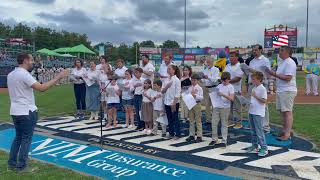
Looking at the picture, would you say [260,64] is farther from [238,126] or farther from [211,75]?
[238,126]

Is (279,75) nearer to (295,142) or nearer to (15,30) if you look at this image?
(295,142)

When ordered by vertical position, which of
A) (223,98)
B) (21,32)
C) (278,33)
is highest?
(21,32)

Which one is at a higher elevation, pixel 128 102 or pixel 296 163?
pixel 128 102

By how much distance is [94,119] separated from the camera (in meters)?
12.4

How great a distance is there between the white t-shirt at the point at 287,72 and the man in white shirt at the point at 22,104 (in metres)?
4.68

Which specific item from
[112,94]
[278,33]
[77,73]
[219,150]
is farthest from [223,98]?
[278,33]

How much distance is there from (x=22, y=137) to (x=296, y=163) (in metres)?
4.57

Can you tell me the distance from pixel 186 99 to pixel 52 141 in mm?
3099

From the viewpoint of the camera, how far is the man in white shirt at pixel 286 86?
868 cm

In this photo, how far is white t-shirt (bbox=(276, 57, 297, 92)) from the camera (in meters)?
8.68

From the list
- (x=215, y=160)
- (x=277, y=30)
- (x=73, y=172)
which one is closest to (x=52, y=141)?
(x=73, y=172)

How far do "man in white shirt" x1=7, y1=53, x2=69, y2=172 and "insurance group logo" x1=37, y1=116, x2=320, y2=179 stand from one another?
2.35m

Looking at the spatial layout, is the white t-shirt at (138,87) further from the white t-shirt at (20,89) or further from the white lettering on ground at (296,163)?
the white t-shirt at (20,89)

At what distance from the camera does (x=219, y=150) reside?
26.8 feet
